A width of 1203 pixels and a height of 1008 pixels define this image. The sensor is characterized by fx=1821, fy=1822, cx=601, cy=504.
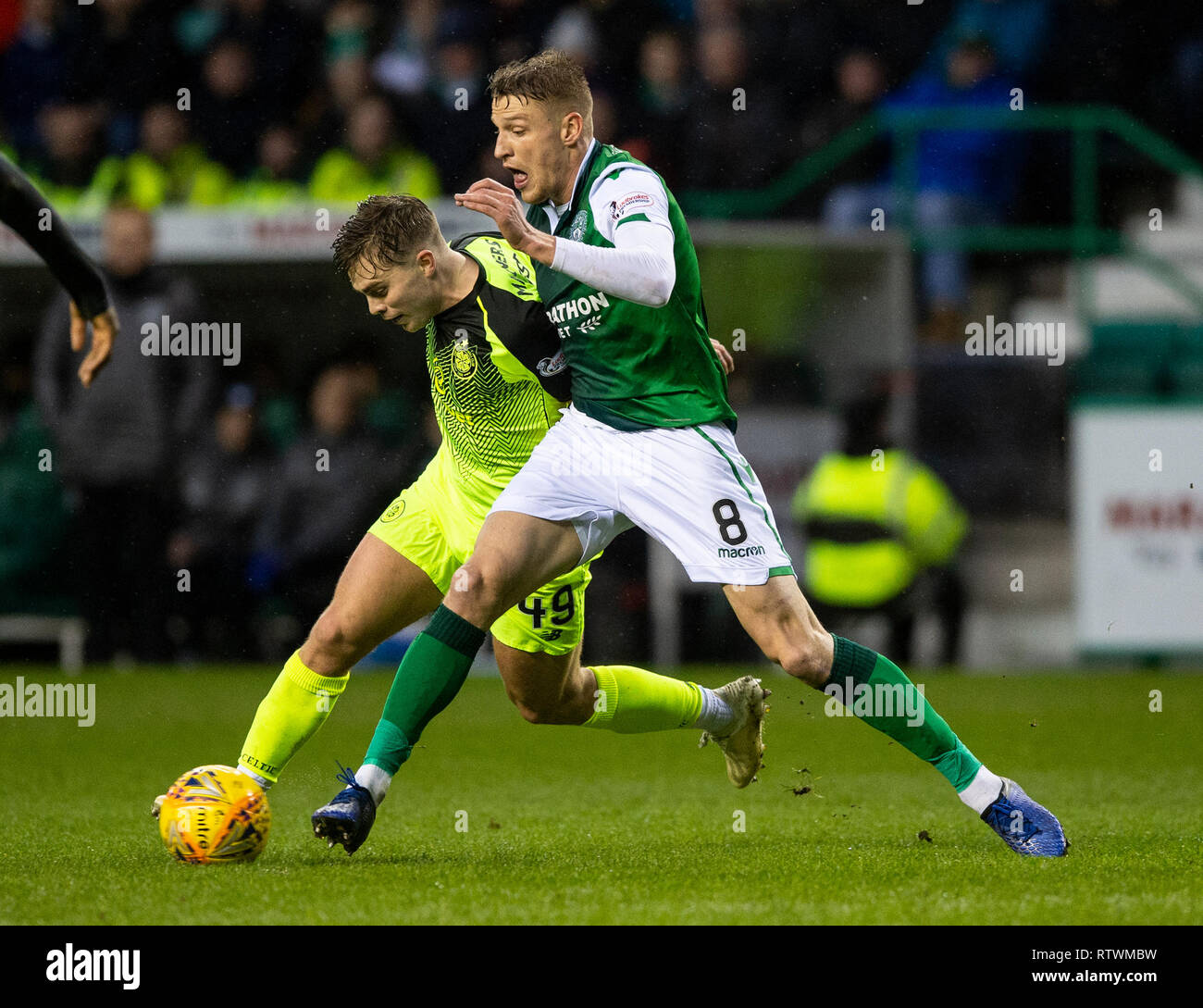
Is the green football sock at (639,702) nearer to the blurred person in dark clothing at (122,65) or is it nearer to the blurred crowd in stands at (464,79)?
the blurred crowd in stands at (464,79)

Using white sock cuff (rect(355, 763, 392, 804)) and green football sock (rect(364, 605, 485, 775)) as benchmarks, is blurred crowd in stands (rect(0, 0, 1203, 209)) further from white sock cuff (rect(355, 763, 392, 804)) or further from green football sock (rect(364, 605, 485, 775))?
white sock cuff (rect(355, 763, 392, 804))

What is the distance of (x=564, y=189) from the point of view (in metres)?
5.07

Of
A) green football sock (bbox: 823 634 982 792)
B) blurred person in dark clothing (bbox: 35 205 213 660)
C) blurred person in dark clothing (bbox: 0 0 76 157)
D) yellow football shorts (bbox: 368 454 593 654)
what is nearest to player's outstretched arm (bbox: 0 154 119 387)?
yellow football shorts (bbox: 368 454 593 654)

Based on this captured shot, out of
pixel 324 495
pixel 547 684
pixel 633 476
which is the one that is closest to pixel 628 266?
pixel 633 476

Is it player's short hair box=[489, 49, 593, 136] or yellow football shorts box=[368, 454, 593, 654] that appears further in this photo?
yellow football shorts box=[368, 454, 593, 654]

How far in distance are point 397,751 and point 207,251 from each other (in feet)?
24.8

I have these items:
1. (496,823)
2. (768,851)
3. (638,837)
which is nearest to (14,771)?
(496,823)

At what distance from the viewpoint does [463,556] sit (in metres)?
5.31

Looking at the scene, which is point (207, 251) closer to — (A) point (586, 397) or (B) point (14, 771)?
(B) point (14, 771)

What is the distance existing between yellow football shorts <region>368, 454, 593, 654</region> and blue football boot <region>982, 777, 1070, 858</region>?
1313 millimetres

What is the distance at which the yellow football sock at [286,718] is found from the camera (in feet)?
16.9

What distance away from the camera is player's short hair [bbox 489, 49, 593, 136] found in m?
4.98

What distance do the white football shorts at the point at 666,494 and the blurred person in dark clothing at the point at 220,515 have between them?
7.10 metres

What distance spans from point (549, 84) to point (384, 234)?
610mm
